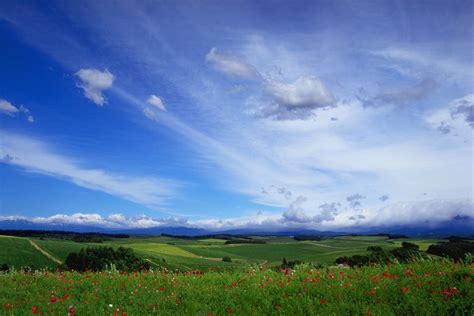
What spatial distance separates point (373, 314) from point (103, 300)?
22.2 feet

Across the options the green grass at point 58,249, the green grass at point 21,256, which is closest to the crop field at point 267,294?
the green grass at point 21,256

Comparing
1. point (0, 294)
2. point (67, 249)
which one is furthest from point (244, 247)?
point (0, 294)

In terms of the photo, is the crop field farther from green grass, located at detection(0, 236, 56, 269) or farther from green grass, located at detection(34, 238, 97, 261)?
green grass, located at detection(34, 238, 97, 261)

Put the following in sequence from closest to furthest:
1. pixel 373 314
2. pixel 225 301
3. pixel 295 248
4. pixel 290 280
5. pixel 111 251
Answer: pixel 373 314, pixel 225 301, pixel 290 280, pixel 111 251, pixel 295 248

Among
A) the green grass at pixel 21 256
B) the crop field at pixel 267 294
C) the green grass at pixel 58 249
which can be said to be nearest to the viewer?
the crop field at pixel 267 294

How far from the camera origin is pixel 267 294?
397 inches

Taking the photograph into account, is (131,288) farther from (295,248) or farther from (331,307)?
(295,248)

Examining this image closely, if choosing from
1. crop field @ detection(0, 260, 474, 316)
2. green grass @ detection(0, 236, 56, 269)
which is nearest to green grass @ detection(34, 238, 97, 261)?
green grass @ detection(0, 236, 56, 269)

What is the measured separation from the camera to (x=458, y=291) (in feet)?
29.0

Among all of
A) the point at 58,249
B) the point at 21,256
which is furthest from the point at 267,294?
the point at 58,249

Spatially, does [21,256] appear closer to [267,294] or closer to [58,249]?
[58,249]

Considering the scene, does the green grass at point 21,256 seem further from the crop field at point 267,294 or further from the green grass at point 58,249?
the crop field at point 267,294

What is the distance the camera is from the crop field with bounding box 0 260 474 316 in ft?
28.4

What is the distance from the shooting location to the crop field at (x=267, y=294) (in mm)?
8664
